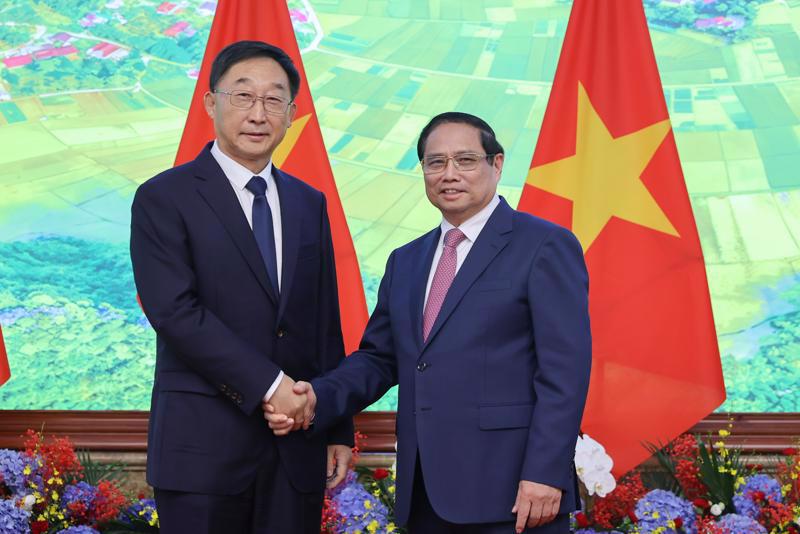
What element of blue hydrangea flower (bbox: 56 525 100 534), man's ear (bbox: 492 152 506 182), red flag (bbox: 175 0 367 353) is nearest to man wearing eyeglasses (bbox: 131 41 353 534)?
man's ear (bbox: 492 152 506 182)

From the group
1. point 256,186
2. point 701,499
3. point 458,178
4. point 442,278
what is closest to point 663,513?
point 701,499

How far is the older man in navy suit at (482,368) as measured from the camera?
1.91 meters

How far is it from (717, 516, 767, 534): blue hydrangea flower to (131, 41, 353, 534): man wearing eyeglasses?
1.32 meters

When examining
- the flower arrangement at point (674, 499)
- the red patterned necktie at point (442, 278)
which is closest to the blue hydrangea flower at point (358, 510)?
the flower arrangement at point (674, 499)

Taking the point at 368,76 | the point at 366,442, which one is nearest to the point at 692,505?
the point at 366,442

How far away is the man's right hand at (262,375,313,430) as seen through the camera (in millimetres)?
1964

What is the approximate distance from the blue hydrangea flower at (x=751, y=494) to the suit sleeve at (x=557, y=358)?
3.90 feet

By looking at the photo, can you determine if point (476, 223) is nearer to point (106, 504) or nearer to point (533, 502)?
point (533, 502)

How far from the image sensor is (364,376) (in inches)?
86.1

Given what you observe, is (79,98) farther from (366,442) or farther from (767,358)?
(767,358)

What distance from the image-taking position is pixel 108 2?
13.4ft

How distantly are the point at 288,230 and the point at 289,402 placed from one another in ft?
1.29

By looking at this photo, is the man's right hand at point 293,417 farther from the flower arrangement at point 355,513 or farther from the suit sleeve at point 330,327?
the flower arrangement at point 355,513

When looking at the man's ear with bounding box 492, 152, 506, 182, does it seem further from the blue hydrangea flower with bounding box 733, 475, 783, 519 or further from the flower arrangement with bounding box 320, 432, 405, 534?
the blue hydrangea flower with bounding box 733, 475, 783, 519
